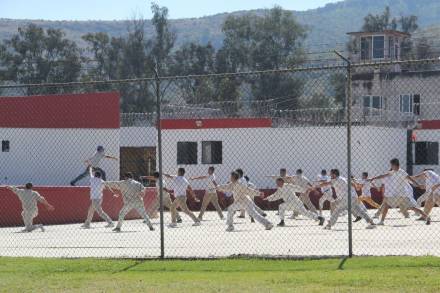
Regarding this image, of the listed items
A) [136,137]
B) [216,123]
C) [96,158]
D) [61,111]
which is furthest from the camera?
[136,137]

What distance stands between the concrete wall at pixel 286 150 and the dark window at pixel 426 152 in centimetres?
565

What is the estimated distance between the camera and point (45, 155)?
1426 inches

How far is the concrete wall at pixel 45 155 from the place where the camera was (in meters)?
36.2

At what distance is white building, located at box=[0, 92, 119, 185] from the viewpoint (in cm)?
3622

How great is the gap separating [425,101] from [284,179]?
31240mm

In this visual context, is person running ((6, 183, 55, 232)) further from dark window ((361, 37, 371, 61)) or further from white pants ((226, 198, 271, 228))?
dark window ((361, 37, 371, 61))

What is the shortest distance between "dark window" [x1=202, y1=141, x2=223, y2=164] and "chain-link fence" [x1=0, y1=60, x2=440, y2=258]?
0.16 feet

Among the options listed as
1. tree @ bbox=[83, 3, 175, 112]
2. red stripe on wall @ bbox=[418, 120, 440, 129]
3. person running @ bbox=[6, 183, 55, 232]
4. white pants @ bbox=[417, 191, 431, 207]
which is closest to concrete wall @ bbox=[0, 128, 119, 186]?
person running @ bbox=[6, 183, 55, 232]

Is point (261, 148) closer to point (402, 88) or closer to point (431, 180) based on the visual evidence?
point (431, 180)

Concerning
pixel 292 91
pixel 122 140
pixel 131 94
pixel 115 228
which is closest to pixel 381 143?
pixel 122 140

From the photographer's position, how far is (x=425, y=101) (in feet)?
184

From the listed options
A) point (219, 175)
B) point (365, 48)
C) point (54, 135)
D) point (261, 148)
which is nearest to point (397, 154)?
point (261, 148)

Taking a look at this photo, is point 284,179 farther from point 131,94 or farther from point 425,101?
point 131,94

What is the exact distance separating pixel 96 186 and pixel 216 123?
15038mm
